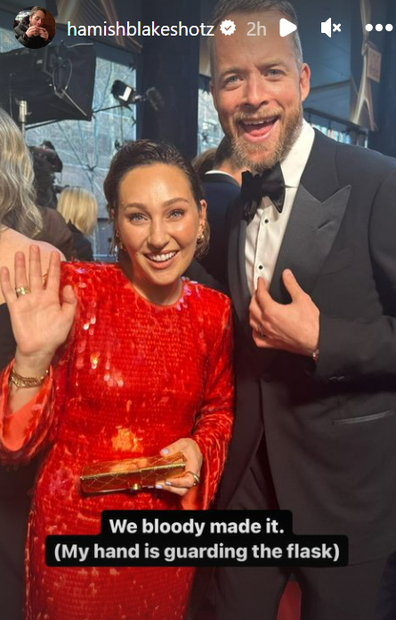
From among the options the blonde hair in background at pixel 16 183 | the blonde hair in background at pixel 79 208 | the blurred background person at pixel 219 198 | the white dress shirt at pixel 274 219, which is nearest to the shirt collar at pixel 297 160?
the white dress shirt at pixel 274 219

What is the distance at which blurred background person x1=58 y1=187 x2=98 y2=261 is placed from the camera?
96 cm

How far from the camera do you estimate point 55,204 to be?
102cm

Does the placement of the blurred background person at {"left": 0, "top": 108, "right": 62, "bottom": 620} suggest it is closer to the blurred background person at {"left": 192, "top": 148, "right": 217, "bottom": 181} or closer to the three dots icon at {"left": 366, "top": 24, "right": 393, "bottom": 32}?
the blurred background person at {"left": 192, "top": 148, "right": 217, "bottom": 181}

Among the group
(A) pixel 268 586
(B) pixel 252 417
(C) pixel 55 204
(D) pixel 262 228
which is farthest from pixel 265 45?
(A) pixel 268 586

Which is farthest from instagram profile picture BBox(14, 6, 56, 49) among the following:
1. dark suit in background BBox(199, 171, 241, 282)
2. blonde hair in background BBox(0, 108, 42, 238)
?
dark suit in background BBox(199, 171, 241, 282)

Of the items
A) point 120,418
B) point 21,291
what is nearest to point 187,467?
point 120,418

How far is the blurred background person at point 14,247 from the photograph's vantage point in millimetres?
936

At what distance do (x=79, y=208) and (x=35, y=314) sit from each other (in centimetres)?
30

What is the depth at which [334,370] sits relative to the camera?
0.83m

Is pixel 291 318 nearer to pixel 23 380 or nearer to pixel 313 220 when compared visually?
pixel 313 220

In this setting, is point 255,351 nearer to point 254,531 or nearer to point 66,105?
point 254,531

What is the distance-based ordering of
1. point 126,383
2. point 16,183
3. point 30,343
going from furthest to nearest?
point 16,183 < point 126,383 < point 30,343

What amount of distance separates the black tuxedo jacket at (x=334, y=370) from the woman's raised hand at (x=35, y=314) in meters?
0.32

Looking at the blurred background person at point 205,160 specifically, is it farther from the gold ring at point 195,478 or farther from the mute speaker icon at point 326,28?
the gold ring at point 195,478
